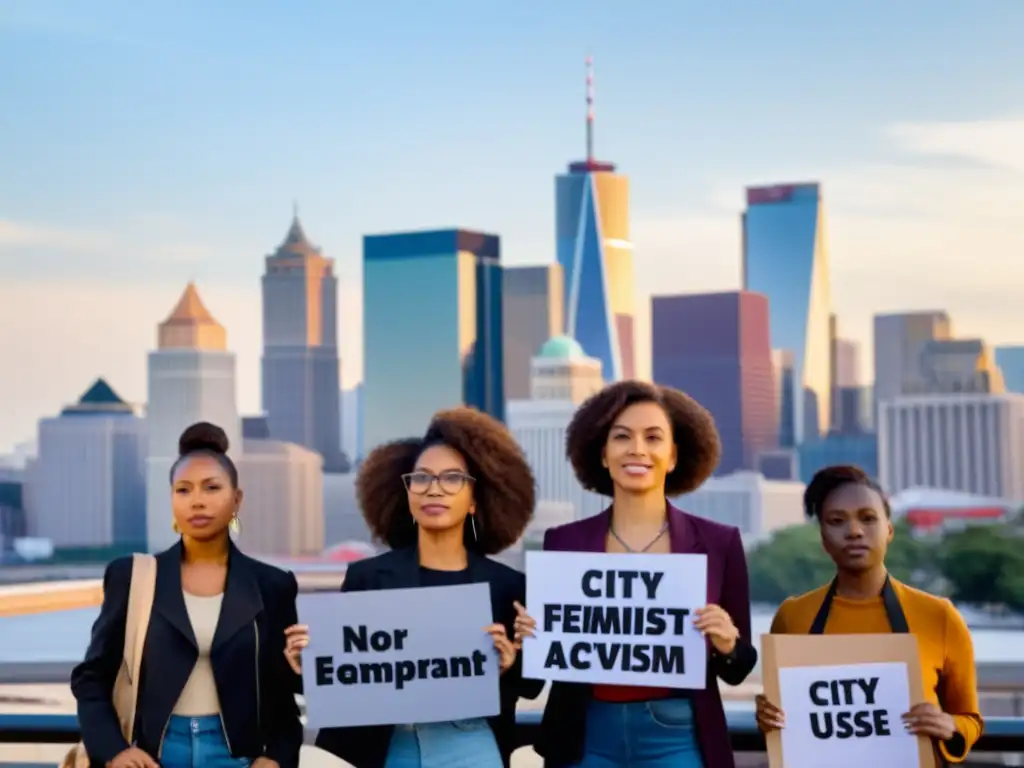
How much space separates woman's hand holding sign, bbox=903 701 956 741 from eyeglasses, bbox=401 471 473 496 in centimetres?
Answer: 117

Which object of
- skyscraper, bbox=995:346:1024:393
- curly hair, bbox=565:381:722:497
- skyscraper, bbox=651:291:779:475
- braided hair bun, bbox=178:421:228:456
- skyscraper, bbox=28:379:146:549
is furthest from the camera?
skyscraper, bbox=995:346:1024:393

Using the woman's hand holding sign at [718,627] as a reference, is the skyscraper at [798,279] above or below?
above

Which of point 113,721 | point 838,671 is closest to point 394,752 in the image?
point 113,721

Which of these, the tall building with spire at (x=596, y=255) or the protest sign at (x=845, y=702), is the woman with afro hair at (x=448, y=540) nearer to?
the protest sign at (x=845, y=702)

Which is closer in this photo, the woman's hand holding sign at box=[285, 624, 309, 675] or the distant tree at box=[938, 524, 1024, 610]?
the woman's hand holding sign at box=[285, 624, 309, 675]

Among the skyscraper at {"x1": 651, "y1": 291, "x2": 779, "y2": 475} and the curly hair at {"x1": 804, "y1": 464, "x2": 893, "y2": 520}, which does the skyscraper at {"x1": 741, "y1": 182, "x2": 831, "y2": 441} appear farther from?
the curly hair at {"x1": 804, "y1": 464, "x2": 893, "y2": 520}

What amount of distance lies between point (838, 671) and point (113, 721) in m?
1.66

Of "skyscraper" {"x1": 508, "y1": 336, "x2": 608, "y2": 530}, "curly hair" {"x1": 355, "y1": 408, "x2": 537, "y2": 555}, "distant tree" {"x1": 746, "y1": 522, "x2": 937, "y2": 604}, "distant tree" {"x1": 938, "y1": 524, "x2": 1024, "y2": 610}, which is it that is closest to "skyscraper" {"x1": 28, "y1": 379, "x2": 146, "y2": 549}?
"skyscraper" {"x1": 508, "y1": 336, "x2": 608, "y2": 530}

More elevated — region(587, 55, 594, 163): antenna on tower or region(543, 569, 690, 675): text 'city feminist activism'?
region(587, 55, 594, 163): antenna on tower

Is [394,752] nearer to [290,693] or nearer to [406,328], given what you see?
[290,693]

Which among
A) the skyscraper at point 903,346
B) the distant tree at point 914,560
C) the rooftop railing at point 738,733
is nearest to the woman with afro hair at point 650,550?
the rooftop railing at point 738,733

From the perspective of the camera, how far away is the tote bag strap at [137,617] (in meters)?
3.40

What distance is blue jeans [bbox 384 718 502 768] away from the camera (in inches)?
137

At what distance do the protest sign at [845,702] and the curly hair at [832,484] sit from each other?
0.36m
